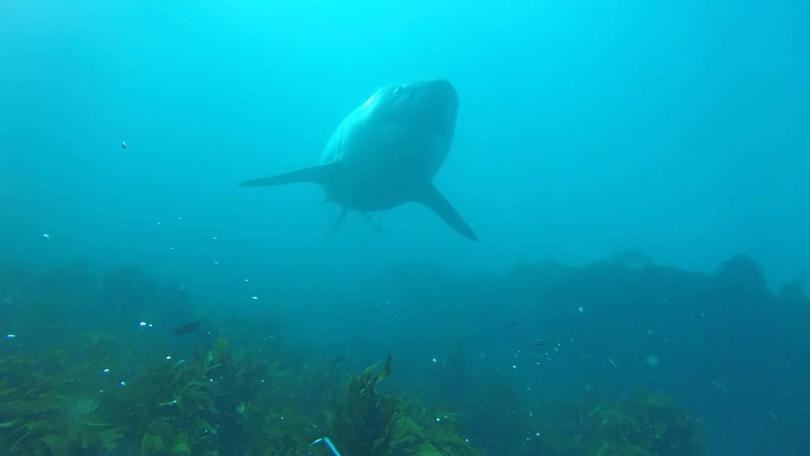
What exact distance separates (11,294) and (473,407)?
17.2 meters

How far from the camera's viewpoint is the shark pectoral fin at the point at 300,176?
33.8 ft

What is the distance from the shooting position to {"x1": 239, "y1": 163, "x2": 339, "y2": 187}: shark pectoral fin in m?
10.3

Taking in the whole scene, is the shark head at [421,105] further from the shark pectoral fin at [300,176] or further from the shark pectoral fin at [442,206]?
the shark pectoral fin at [442,206]

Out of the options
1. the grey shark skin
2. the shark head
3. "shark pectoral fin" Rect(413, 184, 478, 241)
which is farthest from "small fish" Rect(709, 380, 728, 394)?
the shark head

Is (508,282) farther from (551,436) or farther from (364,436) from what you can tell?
(364,436)

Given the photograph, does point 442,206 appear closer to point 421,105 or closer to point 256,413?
point 421,105

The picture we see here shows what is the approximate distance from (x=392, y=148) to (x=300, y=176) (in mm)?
3281

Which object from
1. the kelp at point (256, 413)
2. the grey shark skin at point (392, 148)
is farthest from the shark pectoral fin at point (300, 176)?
the kelp at point (256, 413)

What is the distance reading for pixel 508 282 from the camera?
2417 cm

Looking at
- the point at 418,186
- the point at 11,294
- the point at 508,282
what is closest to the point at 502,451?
the point at 418,186

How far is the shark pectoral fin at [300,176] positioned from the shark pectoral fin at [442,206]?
2455 mm

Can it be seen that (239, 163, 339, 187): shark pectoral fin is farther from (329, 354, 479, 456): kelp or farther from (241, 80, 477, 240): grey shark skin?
(329, 354, 479, 456): kelp

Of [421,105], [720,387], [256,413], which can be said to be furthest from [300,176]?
[720,387]

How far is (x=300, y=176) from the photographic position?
10.8m
